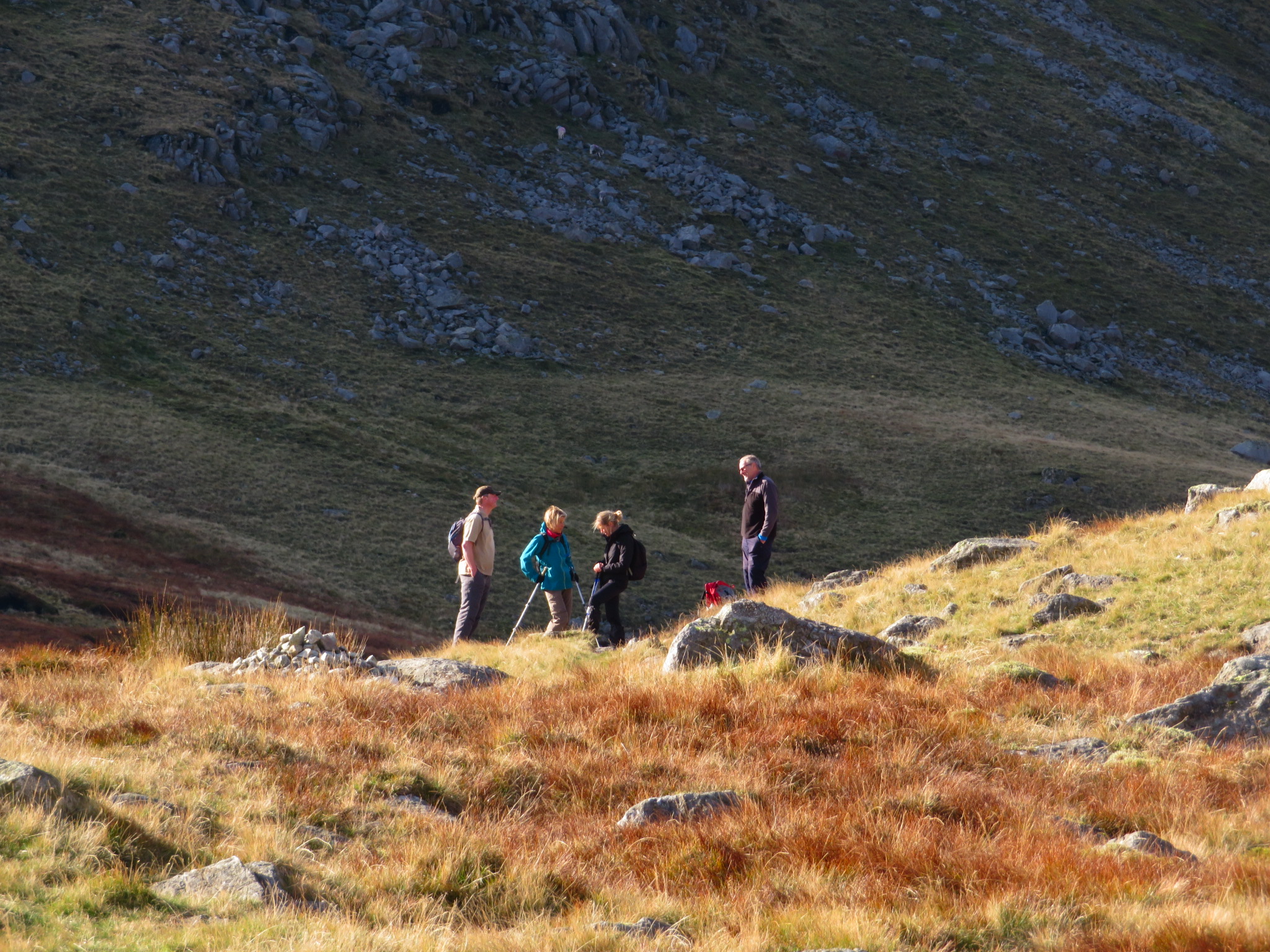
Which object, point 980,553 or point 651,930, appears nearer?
point 651,930

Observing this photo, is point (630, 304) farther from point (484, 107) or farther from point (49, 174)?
point (49, 174)

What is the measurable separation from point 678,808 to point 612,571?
8794 millimetres

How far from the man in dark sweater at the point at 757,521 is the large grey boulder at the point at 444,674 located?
680 cm

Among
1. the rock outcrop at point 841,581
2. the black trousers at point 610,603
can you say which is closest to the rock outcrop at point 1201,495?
the rock outcrop at point 841,581

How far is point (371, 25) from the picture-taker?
62625 millimetres

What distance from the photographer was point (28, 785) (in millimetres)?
Answer: 5230

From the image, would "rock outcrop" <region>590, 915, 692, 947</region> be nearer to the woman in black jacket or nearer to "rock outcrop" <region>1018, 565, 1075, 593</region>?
the woman in black jacket

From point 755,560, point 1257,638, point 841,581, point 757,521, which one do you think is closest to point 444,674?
point 757,521

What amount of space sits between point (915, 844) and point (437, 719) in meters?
3.68

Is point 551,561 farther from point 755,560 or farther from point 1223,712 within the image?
point 1223,712

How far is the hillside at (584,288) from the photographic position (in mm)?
32469

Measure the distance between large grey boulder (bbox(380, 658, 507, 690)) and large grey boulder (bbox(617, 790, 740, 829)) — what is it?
3888 mm

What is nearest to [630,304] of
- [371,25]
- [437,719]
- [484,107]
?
[484,107]

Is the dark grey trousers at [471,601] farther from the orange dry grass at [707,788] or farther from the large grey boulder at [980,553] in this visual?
the large grey boulder at [980,553]
